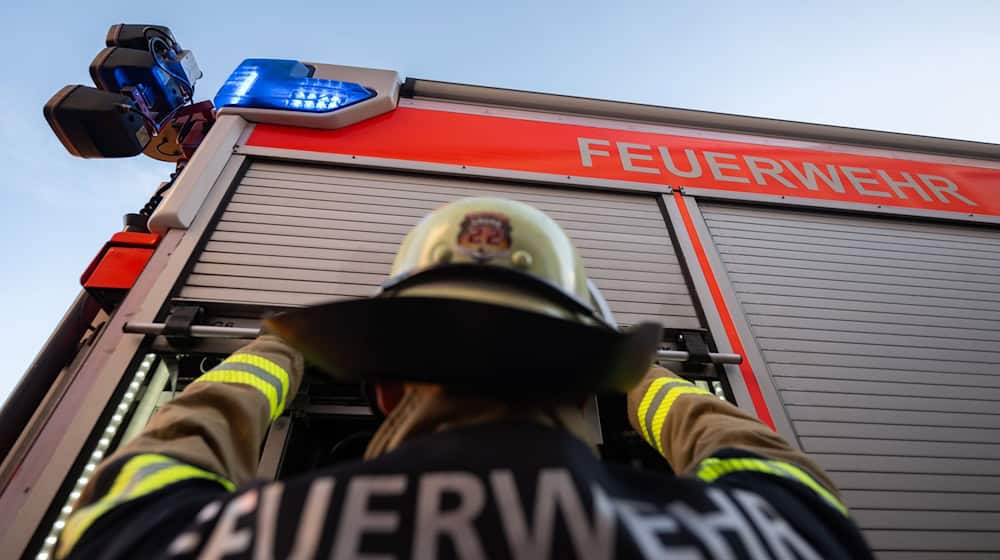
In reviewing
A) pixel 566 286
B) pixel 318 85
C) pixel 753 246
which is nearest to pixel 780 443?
pixel 566 286

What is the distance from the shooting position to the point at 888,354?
2.55 metres

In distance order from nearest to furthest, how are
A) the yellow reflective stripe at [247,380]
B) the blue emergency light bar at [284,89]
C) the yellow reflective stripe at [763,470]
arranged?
the yellow reflective stripe at [763,470], the yellow reflective stripe at [247,380], the blue emergency light bar at [284,89]

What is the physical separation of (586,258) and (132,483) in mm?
2307

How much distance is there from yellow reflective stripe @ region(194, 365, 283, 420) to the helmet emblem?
0.84 m

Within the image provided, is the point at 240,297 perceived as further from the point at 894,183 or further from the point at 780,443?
the point at 894,183

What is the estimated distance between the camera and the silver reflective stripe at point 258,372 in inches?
52.2

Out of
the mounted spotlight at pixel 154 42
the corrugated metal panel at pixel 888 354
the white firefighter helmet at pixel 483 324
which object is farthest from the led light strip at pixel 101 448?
the corrugated metal panel at pixel 888 354

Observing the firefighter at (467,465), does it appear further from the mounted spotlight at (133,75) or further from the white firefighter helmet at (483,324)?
the mounted spotlight at (133,75)

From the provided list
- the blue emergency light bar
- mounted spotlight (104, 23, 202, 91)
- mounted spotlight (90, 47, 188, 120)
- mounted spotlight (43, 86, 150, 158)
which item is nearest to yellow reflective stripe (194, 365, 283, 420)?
the blue emergency light bar

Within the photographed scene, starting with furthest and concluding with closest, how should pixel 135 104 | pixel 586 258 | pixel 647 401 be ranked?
pixel 135 104, pixel 586 258, pixel 647 401

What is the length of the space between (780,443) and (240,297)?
239 centimetres

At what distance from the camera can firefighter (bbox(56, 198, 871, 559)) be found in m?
0.61

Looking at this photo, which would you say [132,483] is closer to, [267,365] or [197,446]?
[197,446]

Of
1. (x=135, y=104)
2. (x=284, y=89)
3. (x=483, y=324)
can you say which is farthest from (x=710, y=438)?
(x=135, y=104)
